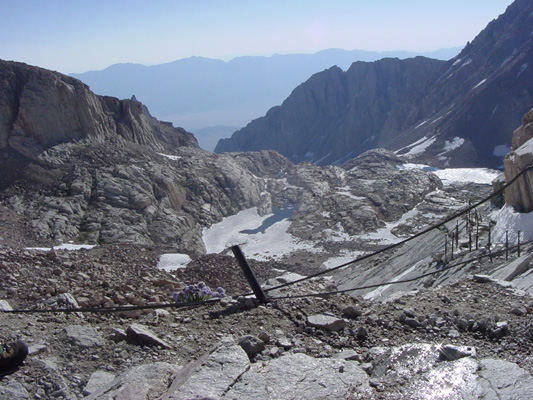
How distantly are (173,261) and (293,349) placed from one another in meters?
27.6

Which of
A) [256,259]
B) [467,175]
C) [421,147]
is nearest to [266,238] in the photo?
[256,259]

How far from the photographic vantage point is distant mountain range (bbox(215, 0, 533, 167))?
406ft

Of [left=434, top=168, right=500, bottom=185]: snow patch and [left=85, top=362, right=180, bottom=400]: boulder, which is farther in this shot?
[left=434, top=168, right=500, bottom=185]: snow patch

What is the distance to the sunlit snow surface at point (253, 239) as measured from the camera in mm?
50281

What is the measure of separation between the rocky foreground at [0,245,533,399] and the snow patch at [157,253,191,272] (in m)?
20.6

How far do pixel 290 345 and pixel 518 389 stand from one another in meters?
2.97

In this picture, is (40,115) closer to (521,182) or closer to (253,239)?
(253,239)

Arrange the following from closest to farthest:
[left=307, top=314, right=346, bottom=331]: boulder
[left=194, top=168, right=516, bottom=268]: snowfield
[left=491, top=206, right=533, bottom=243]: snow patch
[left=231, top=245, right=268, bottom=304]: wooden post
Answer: [left=307, top=314, right=346, bottom=331]: boulder → [left=231, top=245, right=268, bottom=304]: wooden post → [left=491, top=206, right=533, bottom=243]: snow patch → [left=194, top=168, right=516, bottom=268]: snowfield

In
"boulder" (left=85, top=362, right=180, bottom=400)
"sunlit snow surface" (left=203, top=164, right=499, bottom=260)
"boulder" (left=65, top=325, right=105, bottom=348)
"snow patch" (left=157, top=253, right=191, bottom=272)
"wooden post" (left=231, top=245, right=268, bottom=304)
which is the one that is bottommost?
"sunlit snow surface" (left=203, top=164, right=499, bottom=260)

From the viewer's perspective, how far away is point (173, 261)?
3341 cm

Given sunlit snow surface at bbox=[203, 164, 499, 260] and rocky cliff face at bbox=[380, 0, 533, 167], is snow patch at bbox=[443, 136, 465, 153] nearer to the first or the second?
rocky cliff face at bbox=[380, 0, 533, 167]

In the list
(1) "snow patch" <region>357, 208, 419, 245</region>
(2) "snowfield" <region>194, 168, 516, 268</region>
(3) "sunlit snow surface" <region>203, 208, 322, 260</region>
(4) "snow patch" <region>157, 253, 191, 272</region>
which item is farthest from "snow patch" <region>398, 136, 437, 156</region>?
(4) "snow patch" <region>157, 253, 191, 272</region>

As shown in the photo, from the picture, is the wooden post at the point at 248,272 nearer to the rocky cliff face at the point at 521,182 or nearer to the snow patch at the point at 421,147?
the rocky cliff face at the point at 521,182

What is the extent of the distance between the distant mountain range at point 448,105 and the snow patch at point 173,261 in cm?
9569
